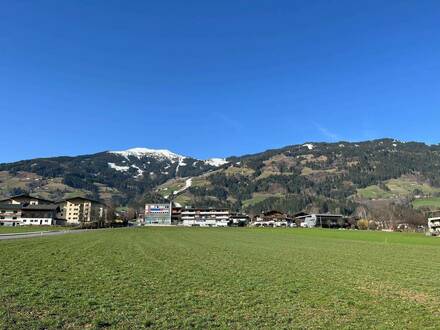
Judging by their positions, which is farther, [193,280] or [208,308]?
[193,280]

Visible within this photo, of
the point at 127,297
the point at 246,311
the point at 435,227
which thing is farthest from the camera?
the point at 435,227

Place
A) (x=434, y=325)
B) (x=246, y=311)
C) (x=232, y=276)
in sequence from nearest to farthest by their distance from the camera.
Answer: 1. (x=434, y=325)
2. (x=246, y=311)
3. (x=232, y=276)

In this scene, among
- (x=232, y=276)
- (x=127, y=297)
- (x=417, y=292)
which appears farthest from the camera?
(x=232, y=276)

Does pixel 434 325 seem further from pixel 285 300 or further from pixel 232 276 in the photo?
pixel 232 276

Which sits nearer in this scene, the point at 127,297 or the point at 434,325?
the point at 434,325

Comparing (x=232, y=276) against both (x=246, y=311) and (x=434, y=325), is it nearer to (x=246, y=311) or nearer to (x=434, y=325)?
(x=246, y=311)

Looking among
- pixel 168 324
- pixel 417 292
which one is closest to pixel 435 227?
pixel 417 292

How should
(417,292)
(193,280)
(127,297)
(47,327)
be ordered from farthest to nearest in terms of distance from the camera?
(193,280), (417,292), (127,297), (47,327)

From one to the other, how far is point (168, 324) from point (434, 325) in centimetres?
824

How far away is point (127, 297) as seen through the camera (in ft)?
53.6

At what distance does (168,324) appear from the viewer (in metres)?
12.5

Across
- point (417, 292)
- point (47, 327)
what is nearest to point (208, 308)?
point (47, 327)

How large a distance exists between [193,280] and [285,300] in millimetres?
6489

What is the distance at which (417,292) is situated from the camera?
19.5 metres
